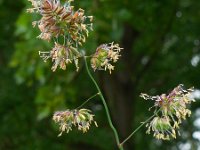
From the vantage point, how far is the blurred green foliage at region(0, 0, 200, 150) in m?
6.05

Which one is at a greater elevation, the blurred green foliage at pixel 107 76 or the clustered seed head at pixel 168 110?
the clustered seed head at pixel 168 110

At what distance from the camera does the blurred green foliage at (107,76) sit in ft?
19.9

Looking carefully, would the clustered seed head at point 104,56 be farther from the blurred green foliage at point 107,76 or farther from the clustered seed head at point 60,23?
the blurred green foliage at point 107,76

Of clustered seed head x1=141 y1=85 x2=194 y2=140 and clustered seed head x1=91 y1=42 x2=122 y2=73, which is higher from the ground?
clustered seed head x1=91 y1=42 x2=122 y2=73

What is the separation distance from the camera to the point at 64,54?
184 cm

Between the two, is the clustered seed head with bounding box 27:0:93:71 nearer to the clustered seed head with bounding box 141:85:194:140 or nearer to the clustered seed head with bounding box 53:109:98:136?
the clustered seed head with bounding box 53:109:98:136

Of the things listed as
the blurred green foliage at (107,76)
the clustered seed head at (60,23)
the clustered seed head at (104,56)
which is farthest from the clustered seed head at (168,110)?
the blurred green foliage at (107,76)

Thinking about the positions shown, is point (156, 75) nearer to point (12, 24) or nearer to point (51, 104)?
point (12, 24)

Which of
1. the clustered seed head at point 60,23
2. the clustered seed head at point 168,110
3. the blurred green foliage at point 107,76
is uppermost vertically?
the clustered seed head at point 60,23

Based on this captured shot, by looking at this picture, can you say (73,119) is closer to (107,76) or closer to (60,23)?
(60,23)

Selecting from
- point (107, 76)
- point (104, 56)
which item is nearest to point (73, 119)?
point (104, 56)

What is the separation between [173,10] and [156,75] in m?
2.08

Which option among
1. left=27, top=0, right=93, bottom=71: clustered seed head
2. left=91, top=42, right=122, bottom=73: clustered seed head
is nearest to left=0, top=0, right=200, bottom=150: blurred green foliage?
left=91, top=42, right=122, bottom=73: clustered seed head

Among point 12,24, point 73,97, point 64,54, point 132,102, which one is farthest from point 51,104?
point 64,54
